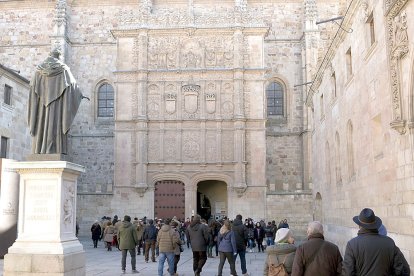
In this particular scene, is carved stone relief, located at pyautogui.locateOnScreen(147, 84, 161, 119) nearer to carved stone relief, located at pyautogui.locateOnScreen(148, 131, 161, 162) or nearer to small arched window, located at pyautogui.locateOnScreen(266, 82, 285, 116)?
carved stone relief, located at pyautogui.locateOnScreen(148, 131, 161, 162)

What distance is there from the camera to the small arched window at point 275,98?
36812 millimetres

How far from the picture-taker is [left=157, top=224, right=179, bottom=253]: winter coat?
42.6 ft

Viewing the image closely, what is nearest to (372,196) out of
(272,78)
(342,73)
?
(342,73)

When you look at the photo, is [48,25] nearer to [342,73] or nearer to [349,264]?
[342,73]

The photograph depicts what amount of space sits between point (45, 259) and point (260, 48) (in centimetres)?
2476

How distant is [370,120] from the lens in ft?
48.7

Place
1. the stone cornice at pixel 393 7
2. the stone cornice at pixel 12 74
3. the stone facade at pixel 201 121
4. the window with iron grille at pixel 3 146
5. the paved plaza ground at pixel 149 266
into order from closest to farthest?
the stone cornice at pixel 393 7
the paved plaza ground at pixel 149 266
the stone cornice at pixel 12 74
the window with iron grille at pixel 3 146
the stone facade at pixel 201 121

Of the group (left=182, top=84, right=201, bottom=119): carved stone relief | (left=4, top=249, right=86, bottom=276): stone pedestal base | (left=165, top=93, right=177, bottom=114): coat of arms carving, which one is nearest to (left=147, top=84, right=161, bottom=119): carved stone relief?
(left=165, top=93, right=177, bottom=114): coat of arms carving

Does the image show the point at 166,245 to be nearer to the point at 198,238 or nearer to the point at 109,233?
the point at 198,238

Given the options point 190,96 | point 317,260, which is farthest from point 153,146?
point 317,260

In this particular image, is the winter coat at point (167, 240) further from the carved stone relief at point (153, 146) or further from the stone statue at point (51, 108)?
the carved stone relief at point (153, 146)

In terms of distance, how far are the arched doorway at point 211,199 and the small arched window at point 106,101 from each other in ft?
29.1

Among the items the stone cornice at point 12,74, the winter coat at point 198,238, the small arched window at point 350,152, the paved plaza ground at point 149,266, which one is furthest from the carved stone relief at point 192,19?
the winter coat at point 198,238

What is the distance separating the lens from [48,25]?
38875mm
